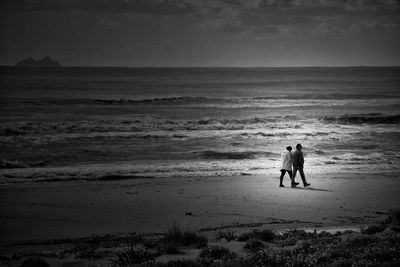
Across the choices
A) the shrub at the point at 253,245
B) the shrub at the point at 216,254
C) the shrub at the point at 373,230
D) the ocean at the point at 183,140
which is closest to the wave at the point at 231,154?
the ocean at the point at 183,140

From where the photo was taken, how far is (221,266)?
8562 millimetres

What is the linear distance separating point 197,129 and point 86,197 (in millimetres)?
22520

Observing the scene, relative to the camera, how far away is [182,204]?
15.6 meters

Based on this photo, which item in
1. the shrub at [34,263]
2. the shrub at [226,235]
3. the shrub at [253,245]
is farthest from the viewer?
the shrub at [226,235]

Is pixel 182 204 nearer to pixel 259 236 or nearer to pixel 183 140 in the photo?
pixel 259 236

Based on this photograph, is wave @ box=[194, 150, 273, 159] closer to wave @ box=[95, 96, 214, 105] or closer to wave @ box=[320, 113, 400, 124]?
wave @ box=[320, 113, 400, 124]

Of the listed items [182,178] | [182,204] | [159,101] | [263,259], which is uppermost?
[159,101]

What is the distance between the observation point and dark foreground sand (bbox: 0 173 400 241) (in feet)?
43.7

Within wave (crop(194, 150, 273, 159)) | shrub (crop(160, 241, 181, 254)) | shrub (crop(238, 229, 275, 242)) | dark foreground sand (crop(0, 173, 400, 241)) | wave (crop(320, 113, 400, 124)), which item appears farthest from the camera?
wave (crop(320, 113, 400, 124))

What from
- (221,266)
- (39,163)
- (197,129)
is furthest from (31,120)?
(221,266)

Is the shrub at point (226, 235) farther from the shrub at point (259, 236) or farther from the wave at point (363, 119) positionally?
the wave at point (363, 119)

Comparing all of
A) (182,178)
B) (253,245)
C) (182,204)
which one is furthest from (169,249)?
(182,178)

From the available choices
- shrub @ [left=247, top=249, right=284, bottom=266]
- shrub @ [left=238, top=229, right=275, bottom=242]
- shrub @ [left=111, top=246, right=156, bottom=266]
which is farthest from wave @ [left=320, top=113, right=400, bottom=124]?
shrub @ [left=111, top=246, right=156, bottom=266]

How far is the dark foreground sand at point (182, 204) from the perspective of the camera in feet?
43.7
